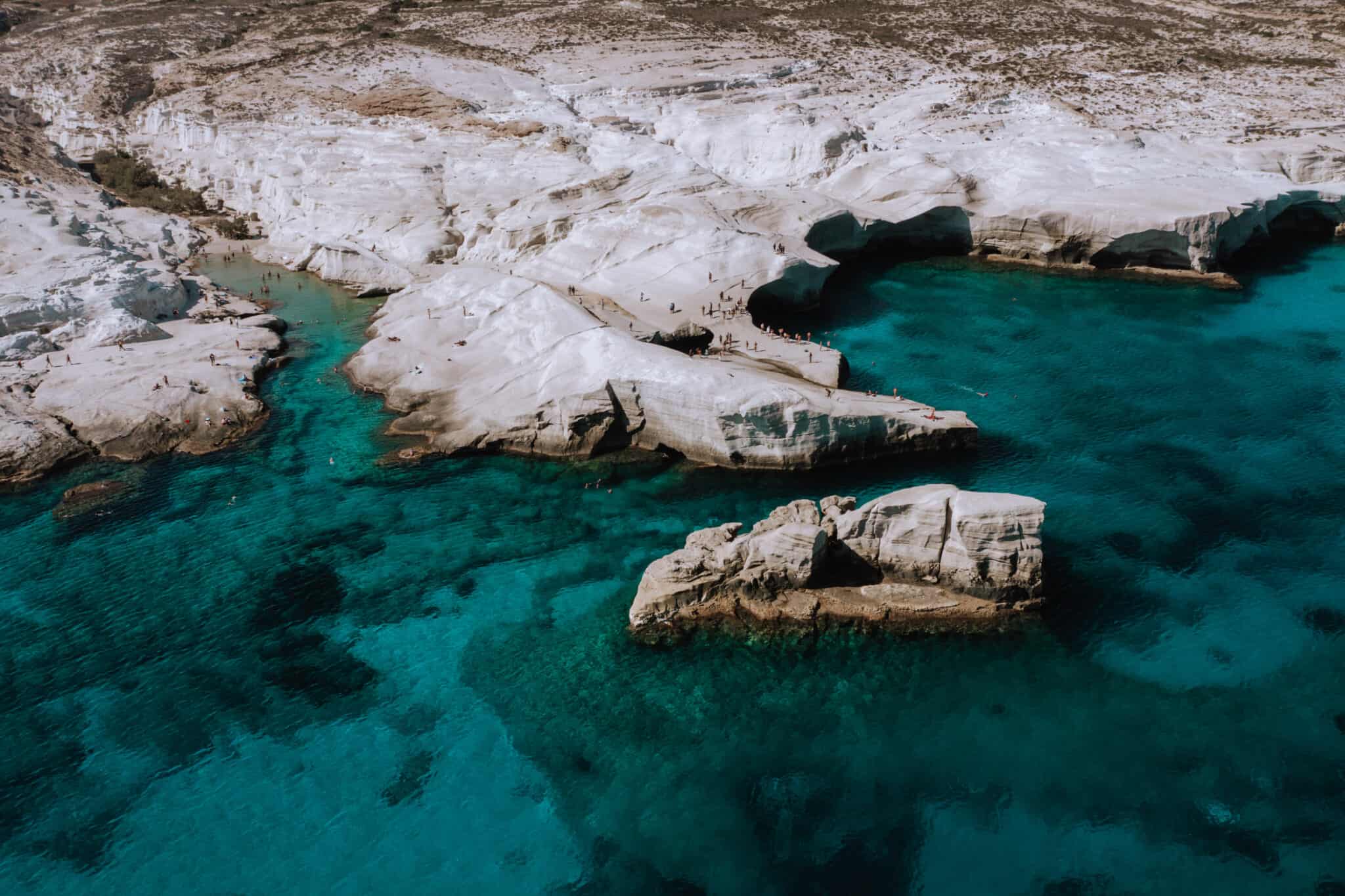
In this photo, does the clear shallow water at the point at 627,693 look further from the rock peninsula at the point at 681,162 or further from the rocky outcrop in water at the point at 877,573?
the rock peninsula at the point at 681,162

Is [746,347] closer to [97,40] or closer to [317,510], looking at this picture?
[317,510]

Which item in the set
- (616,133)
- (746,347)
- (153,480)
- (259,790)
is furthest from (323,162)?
(259,790)

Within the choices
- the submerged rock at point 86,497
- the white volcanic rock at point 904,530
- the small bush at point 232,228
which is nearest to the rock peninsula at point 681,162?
the small bush at point 232,228

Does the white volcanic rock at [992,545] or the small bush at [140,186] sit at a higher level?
the small bush at [140,186]

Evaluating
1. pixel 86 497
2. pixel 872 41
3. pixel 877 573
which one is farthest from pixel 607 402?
pixel 872 41

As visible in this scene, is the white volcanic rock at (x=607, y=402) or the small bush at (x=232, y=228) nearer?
the white volcanic rock at (x=607, y=402)
